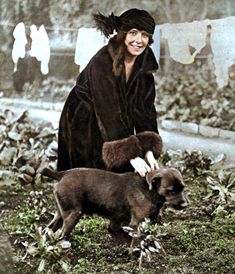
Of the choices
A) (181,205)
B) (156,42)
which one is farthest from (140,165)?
(156,42)

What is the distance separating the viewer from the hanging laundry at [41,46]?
2266 millimetres

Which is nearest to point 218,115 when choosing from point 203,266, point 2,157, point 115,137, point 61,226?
point 115,137

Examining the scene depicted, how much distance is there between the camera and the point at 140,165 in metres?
2.04

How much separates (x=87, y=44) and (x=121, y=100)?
25 cm

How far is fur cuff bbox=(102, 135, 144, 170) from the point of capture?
206 cm

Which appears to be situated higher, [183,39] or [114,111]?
[183,39]

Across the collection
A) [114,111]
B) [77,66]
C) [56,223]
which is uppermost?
[77,66]

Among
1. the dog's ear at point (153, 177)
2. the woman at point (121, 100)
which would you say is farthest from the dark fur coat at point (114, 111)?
the dog's ear at point (153, 177)

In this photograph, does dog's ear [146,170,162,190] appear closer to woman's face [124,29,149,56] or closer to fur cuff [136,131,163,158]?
fur cuff [136,131,163,158]

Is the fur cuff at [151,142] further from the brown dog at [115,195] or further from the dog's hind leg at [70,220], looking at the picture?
the dog's hind leg at [70,220]

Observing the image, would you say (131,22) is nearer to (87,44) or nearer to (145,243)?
(87,44)

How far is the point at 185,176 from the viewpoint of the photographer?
82.4 inches

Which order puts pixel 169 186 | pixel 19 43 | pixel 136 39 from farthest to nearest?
pixel 19 43 < pixel 136 39 < pixel 169 186

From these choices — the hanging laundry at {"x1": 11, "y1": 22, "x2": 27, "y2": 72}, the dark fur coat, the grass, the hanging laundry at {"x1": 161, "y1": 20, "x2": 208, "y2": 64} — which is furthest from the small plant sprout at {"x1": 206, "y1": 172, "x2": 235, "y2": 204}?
the hanging laundry at {"x1": 11, "y1": 22, "x2": 27, "y2": 72}
